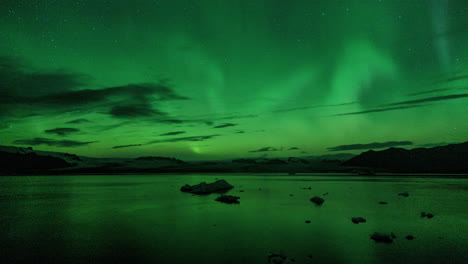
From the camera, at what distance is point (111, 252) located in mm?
11359

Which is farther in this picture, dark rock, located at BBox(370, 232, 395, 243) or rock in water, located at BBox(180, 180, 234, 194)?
rock in water, located at BBox(180, 180, 234, 194)

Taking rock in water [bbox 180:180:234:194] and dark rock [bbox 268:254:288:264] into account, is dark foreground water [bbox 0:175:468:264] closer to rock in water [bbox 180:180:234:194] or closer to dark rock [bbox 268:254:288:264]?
dark rock [bbox 268:254:288:264]

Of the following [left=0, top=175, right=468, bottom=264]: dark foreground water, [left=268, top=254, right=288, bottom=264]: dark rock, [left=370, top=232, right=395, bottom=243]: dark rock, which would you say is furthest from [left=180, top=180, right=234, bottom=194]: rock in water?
[left=268, top=254, right=288, bottom=264]: dark rock

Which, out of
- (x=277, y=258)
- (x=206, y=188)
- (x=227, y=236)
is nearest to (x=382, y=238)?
(x=277, y=258)

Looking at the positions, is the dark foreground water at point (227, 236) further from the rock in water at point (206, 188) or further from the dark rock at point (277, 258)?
the rock in water at point (206, 188)

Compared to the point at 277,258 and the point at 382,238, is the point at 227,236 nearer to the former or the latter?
the point at 277,258

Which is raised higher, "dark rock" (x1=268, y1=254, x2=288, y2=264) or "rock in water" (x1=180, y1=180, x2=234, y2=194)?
"rock in water" (x1=180, y1=180, x2=234, y2=194)

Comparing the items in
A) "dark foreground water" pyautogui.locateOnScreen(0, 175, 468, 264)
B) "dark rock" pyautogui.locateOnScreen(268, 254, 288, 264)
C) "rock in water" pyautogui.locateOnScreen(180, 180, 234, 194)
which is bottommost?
"dark foreground water" pyautogui.locateOnScreen(0, 175, 468, 264)

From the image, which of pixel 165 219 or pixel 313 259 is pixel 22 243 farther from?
pixel 313 259

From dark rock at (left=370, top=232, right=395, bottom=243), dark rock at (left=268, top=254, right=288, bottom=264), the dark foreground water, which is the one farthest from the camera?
dark rock at (left=370, top=232, right=395, bottom=243)

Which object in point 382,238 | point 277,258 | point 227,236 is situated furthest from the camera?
point 227,236

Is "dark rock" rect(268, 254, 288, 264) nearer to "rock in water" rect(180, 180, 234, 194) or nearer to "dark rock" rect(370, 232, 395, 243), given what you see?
"dark rock" rect(370, 232, 395, 243)

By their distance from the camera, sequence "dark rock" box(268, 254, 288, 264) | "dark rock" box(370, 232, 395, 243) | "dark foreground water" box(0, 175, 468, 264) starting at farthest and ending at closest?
"dark rock" box(370, 232, 395, 243) < "dark foreground water" box(0, 175, 468, 264) < "dark rock" box(268, 254, 288, 264)

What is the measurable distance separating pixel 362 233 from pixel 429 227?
4598 mm
